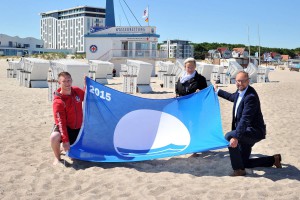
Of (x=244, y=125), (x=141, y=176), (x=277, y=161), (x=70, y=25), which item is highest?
(x=70, y=25)

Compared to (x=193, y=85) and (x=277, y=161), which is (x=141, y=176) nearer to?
(x=193, y=85)

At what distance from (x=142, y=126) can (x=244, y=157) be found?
5.16ft

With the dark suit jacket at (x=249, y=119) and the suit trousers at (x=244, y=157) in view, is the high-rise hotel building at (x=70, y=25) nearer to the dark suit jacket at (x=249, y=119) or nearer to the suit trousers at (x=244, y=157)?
the suit trousers at (x=244, y=157)

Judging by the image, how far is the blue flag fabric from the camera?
5316 millimetres

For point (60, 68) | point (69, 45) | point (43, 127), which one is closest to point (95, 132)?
point (43, 127)

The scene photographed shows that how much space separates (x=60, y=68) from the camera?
12.9m

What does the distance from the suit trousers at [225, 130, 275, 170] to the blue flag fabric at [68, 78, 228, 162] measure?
322 millimetres

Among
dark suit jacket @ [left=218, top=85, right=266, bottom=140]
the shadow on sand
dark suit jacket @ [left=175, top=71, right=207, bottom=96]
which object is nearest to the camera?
dark suit jacket @ [left=218, top=85, right=266, bottom=140]

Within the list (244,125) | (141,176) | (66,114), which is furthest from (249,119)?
(66,114)

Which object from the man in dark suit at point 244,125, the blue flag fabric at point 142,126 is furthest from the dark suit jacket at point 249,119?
the blue flag fabric at point 142,126

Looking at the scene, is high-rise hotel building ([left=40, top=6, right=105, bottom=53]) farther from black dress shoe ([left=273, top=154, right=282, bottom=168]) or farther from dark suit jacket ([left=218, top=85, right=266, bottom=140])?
dark suit jacket ([left=218, top=85, right=266, bottom=140])

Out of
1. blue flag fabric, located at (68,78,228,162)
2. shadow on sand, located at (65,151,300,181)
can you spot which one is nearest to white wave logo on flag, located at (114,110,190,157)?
blue flag fabric, located at (68,78,228,162)

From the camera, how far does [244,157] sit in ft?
16.4

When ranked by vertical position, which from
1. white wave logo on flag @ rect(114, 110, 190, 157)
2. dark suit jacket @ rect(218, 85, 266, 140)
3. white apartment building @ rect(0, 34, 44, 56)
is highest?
white apartment building @ rect(0, 34, 44, 56)
